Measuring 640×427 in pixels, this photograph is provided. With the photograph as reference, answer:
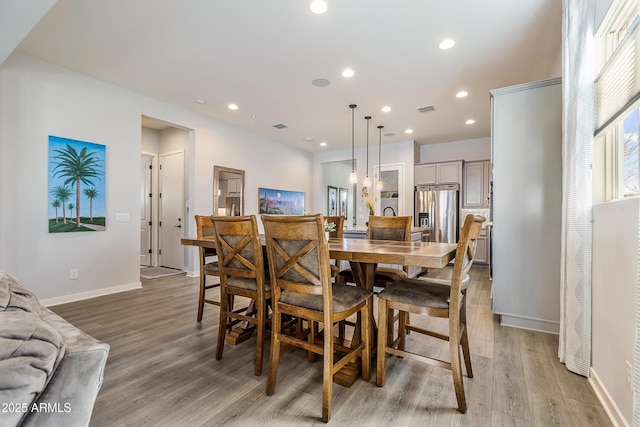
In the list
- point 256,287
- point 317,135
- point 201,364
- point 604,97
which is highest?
point 317,135

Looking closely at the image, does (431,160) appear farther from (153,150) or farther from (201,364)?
(201,364)

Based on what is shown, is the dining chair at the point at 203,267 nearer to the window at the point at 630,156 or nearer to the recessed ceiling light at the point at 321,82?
the recessed ceiling light at the point at 321,82

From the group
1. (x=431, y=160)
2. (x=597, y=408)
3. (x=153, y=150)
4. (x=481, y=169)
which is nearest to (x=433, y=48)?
(x=597, y=408)

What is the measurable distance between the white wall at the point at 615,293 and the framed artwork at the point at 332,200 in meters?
6.87

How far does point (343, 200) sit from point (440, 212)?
383 cm

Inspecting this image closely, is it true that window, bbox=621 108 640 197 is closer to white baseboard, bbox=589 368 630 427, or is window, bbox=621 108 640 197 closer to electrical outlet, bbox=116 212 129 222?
white baseboard, bbox=589 368 630 427

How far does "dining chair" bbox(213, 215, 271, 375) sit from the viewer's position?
76.9 inches

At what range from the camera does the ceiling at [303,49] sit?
8.23 ft

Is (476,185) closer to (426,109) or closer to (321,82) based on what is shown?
(426,109)

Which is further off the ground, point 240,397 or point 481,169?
point 481,169

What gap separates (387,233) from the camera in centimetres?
294

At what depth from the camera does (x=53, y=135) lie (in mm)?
3459

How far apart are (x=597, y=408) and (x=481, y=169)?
5.45m

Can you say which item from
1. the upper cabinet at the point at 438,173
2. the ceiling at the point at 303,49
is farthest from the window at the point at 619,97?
the upper cabinet at the point at 438,173
